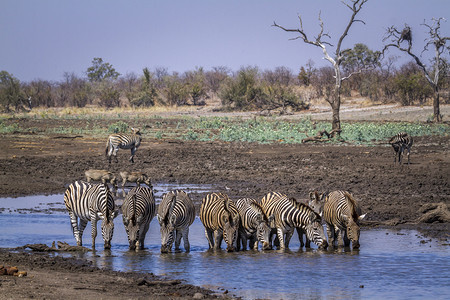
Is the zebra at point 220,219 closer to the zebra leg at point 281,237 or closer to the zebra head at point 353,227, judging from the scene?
the zebra leg at point 281,237

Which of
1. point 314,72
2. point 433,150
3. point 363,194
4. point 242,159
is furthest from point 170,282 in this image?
point 314,72

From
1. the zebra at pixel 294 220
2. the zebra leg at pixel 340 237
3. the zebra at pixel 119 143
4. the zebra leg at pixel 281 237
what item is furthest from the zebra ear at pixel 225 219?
the zebra at pixel 119 143

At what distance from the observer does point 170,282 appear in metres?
9.02

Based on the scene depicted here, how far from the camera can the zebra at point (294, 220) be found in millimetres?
11367

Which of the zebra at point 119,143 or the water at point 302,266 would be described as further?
the zebra at point 119,143

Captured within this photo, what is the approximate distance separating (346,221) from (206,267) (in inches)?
104

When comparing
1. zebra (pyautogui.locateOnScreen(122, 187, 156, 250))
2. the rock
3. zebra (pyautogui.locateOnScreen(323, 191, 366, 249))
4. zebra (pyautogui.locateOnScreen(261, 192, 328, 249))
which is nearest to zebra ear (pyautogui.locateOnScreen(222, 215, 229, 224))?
zebra (pyautogui.locateOnScreen(261, 192, 328, 249))

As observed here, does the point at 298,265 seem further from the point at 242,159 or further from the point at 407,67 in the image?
the point at 407,67

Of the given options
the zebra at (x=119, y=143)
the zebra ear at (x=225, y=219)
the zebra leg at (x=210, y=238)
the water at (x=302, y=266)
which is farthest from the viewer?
the zebra at (x=119, y=143)

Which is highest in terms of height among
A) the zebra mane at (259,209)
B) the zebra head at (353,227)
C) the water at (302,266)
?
the zebra mane at (259,209)

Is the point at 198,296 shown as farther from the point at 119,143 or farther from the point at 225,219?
the point at 119,143

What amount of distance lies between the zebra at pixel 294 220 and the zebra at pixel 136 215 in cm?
221

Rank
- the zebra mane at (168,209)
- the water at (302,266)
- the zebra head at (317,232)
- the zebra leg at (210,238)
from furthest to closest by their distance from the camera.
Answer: the zebra leg at (210,238)
the zebra head at (317,232)
the zebra mane at (168,209)
the water at (302,266)

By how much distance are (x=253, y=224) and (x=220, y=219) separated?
0.64 meters
